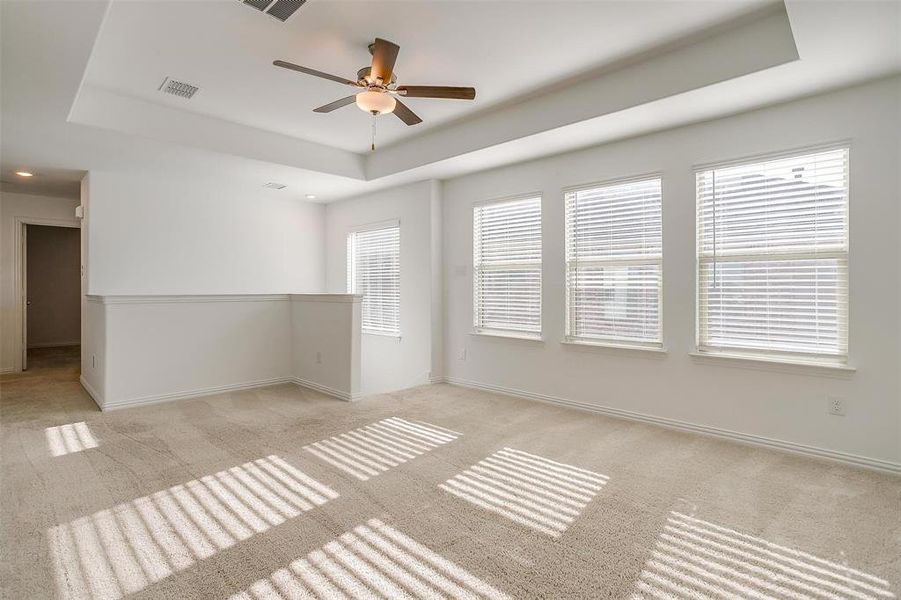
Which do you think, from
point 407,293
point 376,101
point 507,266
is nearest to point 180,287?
point 407,293

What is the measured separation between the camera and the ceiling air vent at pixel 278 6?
2.54m

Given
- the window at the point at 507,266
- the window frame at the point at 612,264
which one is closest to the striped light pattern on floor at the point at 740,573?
the window frame at the point at 612,264

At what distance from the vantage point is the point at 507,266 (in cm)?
512

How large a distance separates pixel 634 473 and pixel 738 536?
0.78 meters

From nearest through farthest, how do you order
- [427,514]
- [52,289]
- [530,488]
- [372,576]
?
[372,576], [427,514], [530,488], [52,289]

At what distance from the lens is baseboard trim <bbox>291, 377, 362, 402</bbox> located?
4.83m

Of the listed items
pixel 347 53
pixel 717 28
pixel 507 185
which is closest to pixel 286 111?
pixel 347 53

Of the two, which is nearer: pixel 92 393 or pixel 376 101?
pixel 376 101

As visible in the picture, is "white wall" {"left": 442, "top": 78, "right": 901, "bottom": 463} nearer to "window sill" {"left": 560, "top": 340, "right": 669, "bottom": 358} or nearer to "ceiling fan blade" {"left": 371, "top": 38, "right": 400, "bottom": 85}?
"window sill" {"left": 560, "top": 340, "right": 669, "bottom": 358}

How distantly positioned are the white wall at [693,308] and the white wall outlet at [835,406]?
38mm

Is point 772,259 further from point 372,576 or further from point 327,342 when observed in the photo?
point 327,342

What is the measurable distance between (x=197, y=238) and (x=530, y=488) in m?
5.35

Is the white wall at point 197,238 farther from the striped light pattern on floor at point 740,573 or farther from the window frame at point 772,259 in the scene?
the striped light pattern on floor at point 740,573

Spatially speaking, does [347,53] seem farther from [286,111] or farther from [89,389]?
[89,389]
